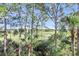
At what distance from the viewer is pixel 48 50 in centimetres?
235

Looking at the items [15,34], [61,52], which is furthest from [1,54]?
[61,52]

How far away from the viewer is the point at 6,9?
2352 mm

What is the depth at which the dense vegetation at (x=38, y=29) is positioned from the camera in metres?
2.35

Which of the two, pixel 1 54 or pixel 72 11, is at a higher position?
pixel 72 11

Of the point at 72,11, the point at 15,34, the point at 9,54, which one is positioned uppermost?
the point at 72,11

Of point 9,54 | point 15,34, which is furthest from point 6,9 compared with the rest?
point 9,54

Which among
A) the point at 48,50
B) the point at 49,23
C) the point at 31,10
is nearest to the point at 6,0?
the point at 31,10

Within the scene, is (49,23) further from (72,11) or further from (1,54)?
(1,54)

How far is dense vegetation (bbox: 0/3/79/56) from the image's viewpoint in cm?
235

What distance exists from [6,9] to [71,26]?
22.8 inches

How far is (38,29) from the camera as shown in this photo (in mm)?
2361

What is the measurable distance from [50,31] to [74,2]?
32 cm

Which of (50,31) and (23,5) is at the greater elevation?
(23,5)

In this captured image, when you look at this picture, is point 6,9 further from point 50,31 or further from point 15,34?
point 50,31
